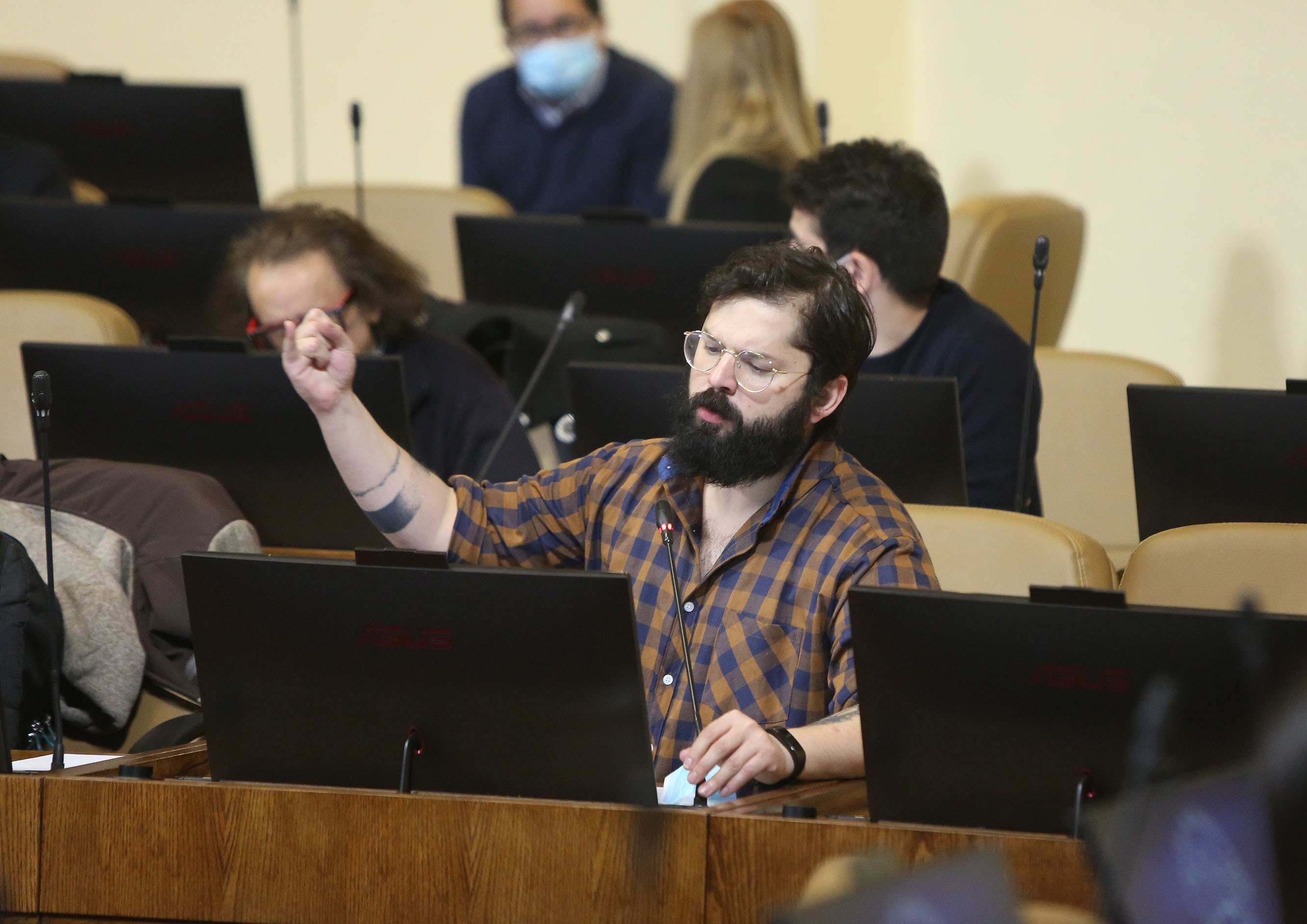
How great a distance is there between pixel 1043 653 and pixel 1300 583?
0.73 m

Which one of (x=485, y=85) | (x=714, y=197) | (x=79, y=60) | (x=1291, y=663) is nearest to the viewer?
(x=1291, y=663)

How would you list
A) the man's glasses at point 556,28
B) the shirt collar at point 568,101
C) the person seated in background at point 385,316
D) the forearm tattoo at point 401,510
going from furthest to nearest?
the shirt collar at point 568,101
the man's glasses at point 556,28
the person seated in background at point 385,316
the forearm tattoo at point 401,510

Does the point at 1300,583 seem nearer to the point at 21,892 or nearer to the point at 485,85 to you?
the point at 21,892

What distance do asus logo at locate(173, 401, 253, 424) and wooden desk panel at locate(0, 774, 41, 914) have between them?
0.93 metres

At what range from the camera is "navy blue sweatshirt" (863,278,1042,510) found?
280 centimetres

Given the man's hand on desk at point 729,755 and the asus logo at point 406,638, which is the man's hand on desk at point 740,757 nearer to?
the man's hand on desk at point 729,755

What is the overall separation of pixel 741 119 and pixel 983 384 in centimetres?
138

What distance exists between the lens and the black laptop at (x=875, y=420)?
2.36 metres

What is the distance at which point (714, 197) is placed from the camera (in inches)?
152

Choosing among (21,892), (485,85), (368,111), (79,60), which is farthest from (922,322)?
(79,60)

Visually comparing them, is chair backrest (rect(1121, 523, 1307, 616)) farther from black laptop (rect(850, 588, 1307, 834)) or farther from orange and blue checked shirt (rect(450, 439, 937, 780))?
black laptop (rect(850, 588, 1307, 834))

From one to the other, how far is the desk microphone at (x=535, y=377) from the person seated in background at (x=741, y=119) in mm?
734

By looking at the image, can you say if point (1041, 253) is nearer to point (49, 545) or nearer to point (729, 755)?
point (729, 755)

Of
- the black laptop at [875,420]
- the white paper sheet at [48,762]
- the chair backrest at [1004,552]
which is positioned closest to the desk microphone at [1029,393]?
the black laptop at [875,420]
